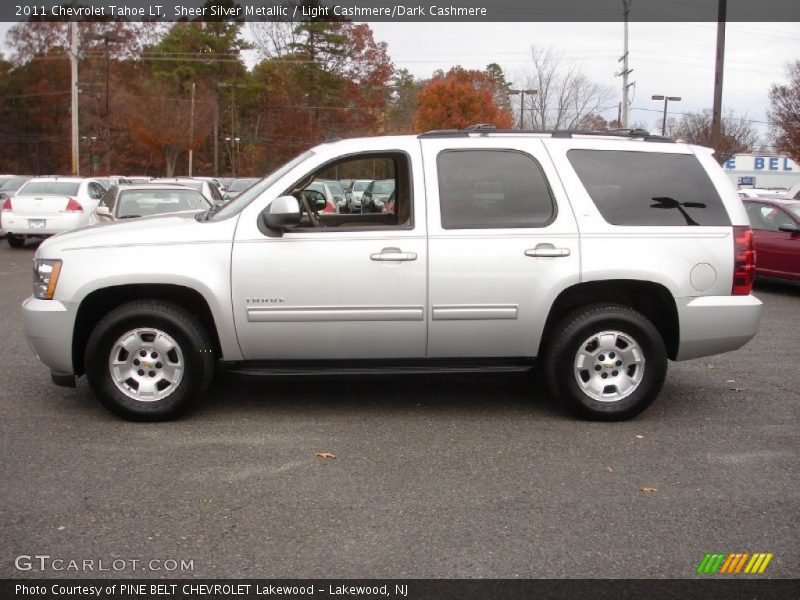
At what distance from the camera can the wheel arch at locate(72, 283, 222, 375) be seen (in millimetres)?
5750

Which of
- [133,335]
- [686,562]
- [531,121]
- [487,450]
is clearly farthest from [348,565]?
[531,121]

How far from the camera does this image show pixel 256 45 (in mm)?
54969

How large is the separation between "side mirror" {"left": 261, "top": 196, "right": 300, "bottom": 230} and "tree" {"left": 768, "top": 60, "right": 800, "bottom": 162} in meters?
39.3

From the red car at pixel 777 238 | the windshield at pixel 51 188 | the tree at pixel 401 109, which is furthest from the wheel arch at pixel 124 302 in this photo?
the tree at pixel 401 109

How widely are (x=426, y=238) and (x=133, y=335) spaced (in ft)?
6.81

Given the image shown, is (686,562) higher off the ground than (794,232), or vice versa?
(794,232)

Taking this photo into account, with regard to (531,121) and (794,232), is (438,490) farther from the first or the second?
(531,121)

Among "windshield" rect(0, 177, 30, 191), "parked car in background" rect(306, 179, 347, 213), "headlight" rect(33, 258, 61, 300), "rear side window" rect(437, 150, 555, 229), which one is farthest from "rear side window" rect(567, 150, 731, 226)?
"windshield" rect(0, 177, 30, 191)

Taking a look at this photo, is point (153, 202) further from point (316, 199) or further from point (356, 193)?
point (316, 199)

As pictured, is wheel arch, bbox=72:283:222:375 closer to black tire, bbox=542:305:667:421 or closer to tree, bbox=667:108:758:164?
black tire, bbox=542:305:667:421

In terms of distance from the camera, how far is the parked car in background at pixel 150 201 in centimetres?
1298

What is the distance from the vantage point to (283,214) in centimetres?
551

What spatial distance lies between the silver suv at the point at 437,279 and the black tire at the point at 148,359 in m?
0.01

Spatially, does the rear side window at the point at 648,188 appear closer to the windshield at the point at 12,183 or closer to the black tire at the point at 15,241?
the black tire at the point at 15,241
